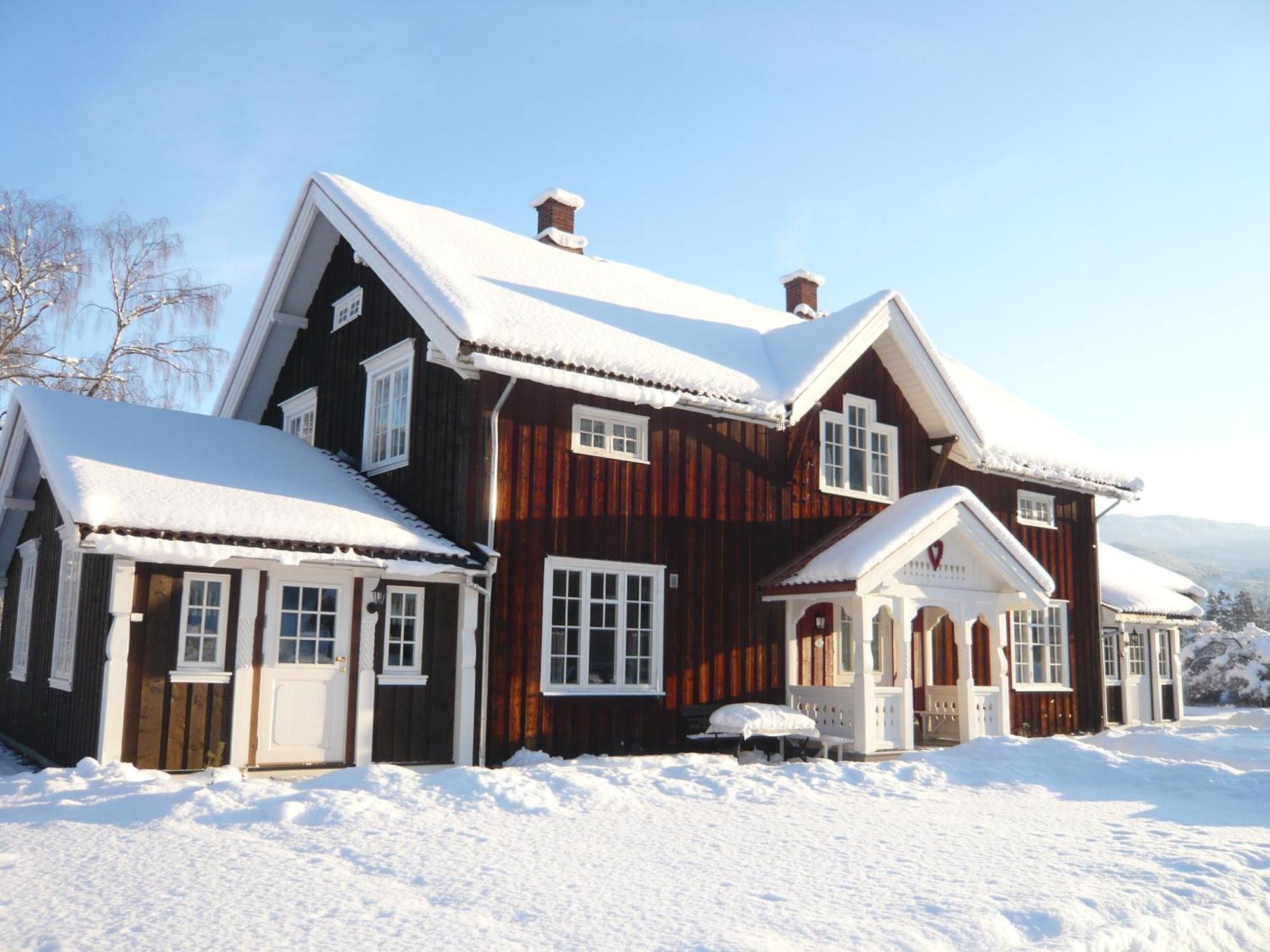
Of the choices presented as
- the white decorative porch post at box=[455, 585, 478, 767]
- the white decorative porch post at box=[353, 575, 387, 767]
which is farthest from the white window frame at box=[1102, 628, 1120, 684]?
the white decorative porch post at box=[353, 575, 387, 767]

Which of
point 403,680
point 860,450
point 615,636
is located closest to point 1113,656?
point 860,450

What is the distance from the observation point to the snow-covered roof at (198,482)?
36.3ft

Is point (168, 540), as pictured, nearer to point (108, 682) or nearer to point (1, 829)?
point (108, 682)

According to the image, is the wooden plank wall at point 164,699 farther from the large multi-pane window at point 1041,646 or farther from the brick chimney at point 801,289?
the brick chimney at point 801,289

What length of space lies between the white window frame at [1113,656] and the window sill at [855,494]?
919 cm

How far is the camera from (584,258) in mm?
18484

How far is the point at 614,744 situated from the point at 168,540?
5.81m

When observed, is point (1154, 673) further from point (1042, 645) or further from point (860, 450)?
point (860, 450)

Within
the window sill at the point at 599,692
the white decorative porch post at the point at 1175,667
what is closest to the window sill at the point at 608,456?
the window sill at the point at 599,692

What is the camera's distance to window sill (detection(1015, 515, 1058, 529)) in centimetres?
1983

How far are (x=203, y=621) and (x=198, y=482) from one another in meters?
1.64

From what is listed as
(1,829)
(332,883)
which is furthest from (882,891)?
(1,829)

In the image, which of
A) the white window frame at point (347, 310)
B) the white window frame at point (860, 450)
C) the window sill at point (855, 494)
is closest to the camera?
the white window frame at point (347, 310)

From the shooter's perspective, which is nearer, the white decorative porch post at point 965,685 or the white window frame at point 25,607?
the white window frame at point 25,607
